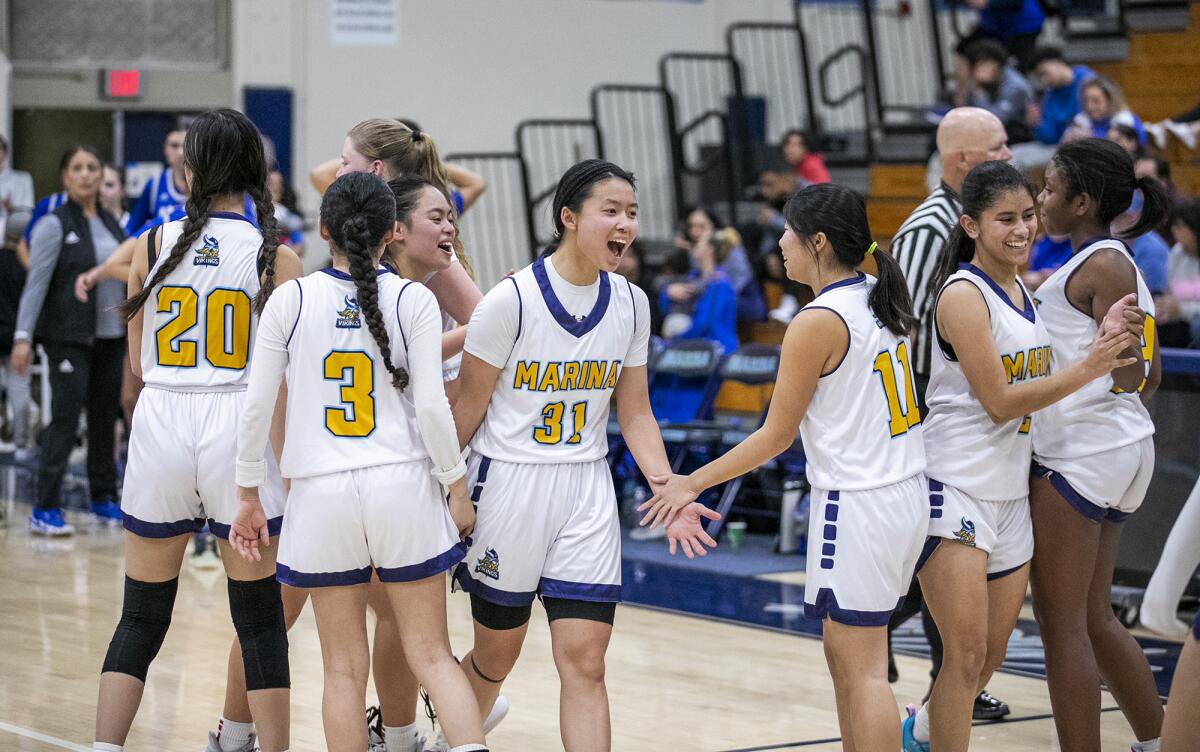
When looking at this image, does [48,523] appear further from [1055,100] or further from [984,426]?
[1055,100]

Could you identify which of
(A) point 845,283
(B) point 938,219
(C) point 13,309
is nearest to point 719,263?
(C) point 13,309

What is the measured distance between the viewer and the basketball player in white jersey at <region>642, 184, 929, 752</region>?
372cm

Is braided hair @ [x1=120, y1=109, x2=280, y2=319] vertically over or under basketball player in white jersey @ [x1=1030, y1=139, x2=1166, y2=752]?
over

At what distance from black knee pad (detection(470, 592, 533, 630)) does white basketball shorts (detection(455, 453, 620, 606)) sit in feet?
0.13

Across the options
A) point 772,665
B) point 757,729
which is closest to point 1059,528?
point 757,729

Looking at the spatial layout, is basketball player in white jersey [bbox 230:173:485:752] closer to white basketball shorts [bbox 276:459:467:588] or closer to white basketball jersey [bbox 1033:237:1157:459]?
white basketball shorts [bbox 276:459:467:588]

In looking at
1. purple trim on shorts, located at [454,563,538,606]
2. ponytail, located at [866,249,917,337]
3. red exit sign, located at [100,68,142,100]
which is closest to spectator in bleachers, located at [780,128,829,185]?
red exit sign, located at [100,68,142,100]

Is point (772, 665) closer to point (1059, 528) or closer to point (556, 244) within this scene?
point (1059, 528)

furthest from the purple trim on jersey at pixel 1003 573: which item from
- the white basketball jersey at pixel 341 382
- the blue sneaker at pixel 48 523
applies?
the blue sneaker at pixel 48 523

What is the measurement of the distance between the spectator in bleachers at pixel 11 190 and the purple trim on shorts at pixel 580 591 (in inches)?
341

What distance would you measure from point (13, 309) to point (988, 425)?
7.85 m

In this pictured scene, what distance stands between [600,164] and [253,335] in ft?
3.28

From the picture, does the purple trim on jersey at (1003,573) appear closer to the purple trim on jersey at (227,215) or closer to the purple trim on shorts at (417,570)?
the purple trim on shorts at (417,570)

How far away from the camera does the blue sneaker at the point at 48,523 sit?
8.41m
